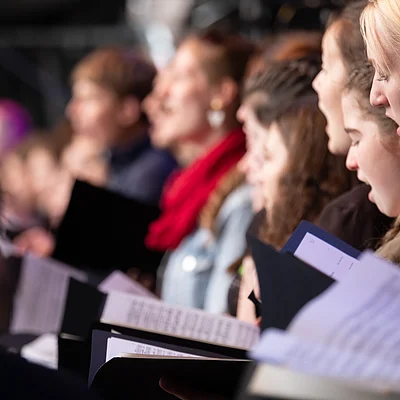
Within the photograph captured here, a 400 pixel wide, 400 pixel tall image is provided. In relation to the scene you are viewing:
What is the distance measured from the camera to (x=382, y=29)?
131 cm

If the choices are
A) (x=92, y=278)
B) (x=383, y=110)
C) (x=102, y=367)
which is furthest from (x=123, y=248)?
(x=102, y=367)

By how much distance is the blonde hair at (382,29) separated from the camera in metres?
1.29

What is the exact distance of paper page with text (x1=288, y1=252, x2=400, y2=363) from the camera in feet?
2.64

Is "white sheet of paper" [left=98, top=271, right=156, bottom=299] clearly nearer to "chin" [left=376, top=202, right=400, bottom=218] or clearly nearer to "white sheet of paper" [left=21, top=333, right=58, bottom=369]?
"white sheet of paper" [left=21, top=333, right=58, bottom=369]

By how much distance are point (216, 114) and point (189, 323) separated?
1325 millimetres

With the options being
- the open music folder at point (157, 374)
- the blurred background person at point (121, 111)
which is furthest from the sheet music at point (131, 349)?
the blurred background person at point (121, 111)

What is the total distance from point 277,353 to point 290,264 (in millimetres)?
361

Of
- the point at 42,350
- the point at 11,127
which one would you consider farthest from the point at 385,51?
the point at 11,127

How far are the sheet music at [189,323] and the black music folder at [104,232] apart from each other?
37.1 inches

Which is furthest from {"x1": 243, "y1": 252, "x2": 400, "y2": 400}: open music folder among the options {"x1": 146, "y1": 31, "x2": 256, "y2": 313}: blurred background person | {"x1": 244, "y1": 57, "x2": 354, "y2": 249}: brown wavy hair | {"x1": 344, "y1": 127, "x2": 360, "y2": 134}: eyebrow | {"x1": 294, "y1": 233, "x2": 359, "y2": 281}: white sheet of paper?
{"x1": 146, "y1": 31, "x2": 256, "y2": 313}: blurred background person

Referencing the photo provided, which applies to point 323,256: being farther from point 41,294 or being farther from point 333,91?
point 41,294

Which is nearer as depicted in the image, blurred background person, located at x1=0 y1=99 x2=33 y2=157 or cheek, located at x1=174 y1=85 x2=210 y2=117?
cheek, located at x1=174 y1=85 x2=210 y2=117

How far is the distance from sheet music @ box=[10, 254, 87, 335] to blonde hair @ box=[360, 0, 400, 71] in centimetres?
111

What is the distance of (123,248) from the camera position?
2697 millimetres
